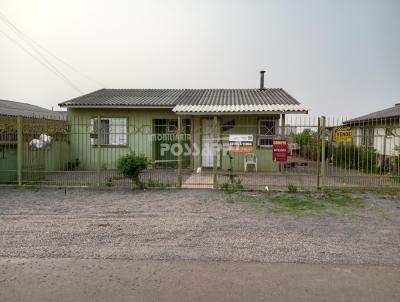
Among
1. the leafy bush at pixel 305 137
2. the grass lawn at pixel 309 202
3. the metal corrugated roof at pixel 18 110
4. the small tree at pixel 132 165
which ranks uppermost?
the metal corrugated roof at pixel 18 110

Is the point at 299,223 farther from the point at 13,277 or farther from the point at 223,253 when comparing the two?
the point at 13,277

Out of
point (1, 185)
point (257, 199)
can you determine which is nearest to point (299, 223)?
point (257, 199)

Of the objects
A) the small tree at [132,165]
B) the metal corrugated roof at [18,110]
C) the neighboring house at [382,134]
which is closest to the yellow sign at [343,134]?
the neighboring house at [382,134]

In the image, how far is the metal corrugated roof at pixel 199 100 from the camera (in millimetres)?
12210

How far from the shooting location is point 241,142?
28.9 ft

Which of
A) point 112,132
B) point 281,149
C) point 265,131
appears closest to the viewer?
point 281,149

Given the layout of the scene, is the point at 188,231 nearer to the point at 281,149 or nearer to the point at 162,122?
the point at 281,149

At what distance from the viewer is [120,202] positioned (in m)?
7.47

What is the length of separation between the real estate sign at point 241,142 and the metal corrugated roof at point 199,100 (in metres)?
3.20

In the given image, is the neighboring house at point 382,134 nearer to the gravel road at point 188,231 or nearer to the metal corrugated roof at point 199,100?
the metal corrugated roof at point 199,100

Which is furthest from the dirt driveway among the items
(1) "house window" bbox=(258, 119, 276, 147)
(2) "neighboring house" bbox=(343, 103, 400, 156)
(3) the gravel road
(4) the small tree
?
(1) "house window" bbox=(258, 119, 276, 147)

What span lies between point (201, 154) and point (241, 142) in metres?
4.98

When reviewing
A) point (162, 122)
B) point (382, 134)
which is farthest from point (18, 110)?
point (382, 134)

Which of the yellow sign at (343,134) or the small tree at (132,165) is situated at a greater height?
the yellow sign at (343,134)
